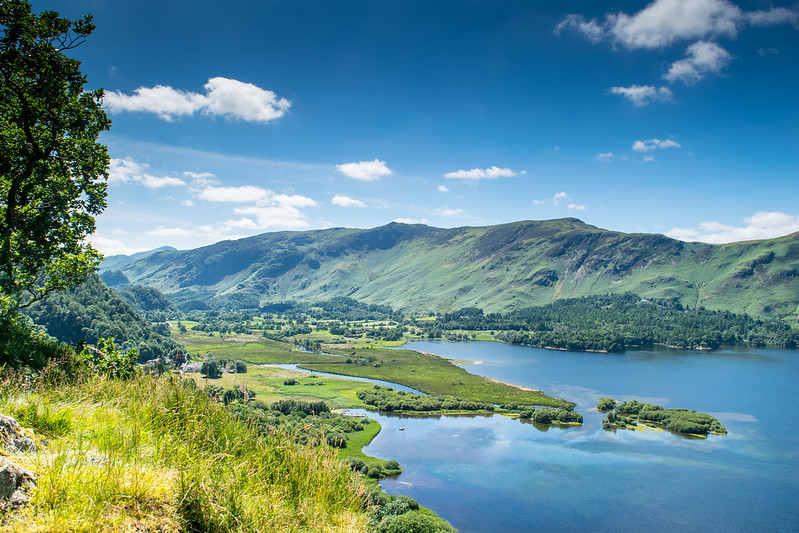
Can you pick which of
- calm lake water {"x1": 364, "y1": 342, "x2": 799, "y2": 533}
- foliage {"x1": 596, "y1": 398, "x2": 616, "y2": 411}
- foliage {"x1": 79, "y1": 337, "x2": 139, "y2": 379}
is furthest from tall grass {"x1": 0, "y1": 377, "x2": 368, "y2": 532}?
foliage {"x1": 596, "y1": 398, "x2": 616, "y2": 411}

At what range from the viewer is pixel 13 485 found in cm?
479

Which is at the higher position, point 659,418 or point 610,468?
point 659,418

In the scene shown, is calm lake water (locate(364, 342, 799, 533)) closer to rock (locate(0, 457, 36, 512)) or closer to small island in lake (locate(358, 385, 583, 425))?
small island in lake (locate(358, 385, 583, 425))

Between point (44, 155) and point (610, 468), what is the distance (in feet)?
222

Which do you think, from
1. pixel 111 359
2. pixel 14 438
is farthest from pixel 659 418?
pixel 14 438

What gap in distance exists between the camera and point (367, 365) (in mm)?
139625

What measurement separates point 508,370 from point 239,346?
103425mm

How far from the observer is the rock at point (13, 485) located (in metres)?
4.67

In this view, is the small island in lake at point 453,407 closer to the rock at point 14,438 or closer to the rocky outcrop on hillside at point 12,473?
the rock at point 14,438

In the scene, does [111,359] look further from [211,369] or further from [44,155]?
[211,369]

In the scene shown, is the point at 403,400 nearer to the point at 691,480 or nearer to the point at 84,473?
the point at 691,480

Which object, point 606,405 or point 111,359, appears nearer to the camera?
point 111,359

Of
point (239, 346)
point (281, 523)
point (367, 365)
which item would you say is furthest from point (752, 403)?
point (239, 346)

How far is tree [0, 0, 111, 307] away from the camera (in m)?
14.4
